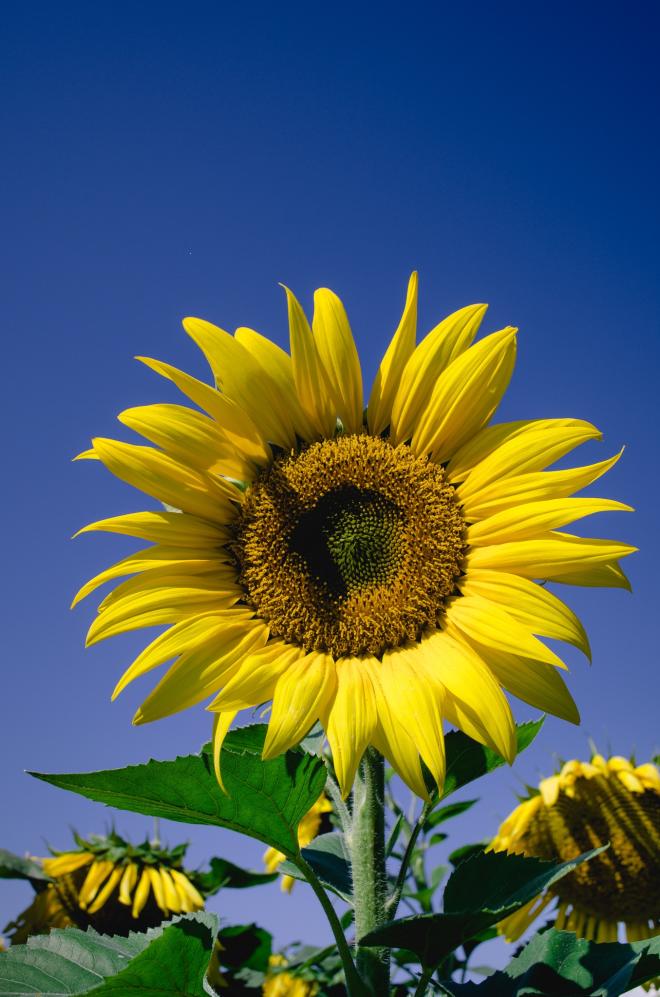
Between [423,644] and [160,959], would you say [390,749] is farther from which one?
[160,959]

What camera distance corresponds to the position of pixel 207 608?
254 centimetres

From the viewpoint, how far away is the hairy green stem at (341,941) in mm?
2123

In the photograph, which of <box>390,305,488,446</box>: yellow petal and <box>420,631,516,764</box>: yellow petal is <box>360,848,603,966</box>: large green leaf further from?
<box>390,305,488,446</box>: yellow petal

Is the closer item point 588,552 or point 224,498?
point 588,552

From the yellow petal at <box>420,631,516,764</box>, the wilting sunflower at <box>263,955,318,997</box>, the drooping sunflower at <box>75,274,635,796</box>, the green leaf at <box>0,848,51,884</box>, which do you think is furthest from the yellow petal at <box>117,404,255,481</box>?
the wilting sunflower at <box>263,955,318,997</box>

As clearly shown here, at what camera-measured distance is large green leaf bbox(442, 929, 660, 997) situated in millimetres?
2291

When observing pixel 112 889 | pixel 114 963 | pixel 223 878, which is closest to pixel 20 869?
pixel 112 889

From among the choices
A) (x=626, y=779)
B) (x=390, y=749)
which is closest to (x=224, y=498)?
(x=390, y=749)

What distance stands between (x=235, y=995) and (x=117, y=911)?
2.26 feet

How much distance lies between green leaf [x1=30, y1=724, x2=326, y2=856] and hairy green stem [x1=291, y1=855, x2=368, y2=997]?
7 centimetres

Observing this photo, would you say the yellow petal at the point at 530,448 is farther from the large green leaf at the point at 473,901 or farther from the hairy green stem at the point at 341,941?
the hairy green stem at the point at 341,941

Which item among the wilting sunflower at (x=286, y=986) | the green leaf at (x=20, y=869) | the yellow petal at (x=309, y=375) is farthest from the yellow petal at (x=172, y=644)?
the wilting sunflower at (x=286, y=986)

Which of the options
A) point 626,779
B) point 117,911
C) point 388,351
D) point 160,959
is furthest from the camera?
point 117,911

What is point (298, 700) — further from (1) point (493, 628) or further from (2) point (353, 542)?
(2) point (353, 542)
